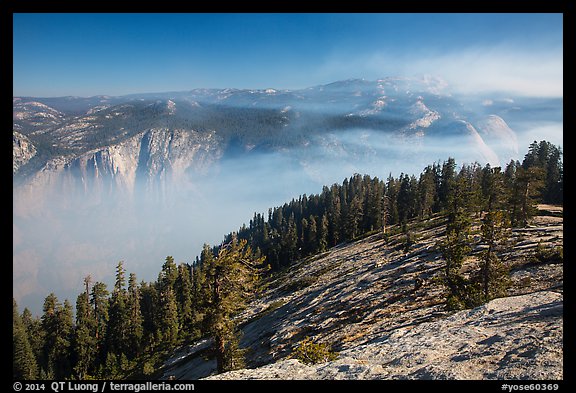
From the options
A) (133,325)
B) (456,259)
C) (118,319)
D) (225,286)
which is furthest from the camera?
(133,325)

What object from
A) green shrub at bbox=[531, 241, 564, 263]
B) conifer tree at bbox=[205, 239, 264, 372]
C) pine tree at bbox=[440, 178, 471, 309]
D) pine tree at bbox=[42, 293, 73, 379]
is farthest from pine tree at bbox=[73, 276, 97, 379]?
green shrub at bbox=[531, 241, 564, 263]

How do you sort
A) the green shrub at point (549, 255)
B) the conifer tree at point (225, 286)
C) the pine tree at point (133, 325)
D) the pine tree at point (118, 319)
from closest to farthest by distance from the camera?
the conifer tree at point (225, 286)
the green shrub at point (549, 255)
the pine tree at point (118, 319)
the pine tree at point (133, 325)

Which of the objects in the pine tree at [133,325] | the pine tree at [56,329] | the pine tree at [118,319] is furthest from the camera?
the pine tree at [133,325]

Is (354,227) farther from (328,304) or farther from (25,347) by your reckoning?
(25,347)

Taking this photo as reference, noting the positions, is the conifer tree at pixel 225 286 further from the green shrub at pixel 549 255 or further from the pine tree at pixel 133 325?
the pine tree at pixel 133 325

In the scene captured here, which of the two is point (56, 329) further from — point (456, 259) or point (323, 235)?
point (323, 235)

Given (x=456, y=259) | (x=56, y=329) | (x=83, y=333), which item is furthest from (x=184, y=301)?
(x=456, y=259)

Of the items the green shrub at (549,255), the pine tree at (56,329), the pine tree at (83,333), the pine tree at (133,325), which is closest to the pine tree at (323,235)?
the pine tree at (133,325)

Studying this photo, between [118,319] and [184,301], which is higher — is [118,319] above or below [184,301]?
above
